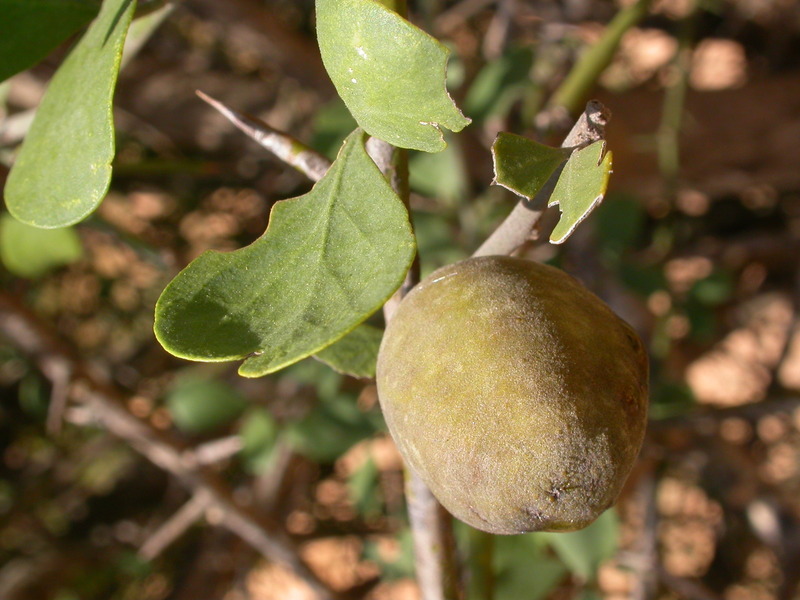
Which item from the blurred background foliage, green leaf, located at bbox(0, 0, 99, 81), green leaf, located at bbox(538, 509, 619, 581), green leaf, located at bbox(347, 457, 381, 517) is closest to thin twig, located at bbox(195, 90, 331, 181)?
green leaf, located at bbox(0, 0, 99, 81)

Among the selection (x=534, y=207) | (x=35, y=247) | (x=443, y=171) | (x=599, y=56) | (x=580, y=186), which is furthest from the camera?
(x=443, y=171)

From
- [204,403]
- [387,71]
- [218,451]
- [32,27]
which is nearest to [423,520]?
[387,71]

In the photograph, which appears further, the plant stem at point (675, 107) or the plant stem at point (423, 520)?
the plant stem at point (675, 107)

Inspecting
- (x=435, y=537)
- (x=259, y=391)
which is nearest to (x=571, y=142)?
(x=435, y=537)

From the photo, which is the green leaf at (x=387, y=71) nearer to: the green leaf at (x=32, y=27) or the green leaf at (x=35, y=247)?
Answer: the green leaf at (x=32, y=27)

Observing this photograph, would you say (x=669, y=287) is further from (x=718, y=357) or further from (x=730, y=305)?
(x=718, y=357)

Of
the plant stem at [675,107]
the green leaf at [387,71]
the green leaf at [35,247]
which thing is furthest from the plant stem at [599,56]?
the green leaf at [35,247]

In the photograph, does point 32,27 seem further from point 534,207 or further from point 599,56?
point 599,56
